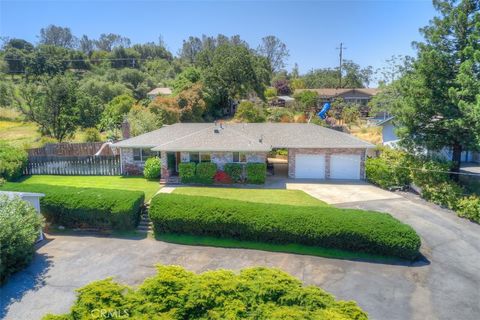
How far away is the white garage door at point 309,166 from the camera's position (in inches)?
995

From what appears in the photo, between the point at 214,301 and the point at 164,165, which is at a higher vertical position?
the point at 164,165

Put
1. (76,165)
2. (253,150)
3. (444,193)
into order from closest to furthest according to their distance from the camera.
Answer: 1. (444,193)
2. (253,150)
3. (76,165)

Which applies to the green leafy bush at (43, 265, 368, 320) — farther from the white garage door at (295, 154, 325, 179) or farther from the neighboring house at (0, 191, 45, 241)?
the white garage door at (295, 154, 325, 179)

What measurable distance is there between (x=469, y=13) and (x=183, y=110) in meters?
30.1

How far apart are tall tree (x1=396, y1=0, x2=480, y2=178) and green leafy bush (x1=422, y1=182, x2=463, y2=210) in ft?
8.67

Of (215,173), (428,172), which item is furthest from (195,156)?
(428,172)

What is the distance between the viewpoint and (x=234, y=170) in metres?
23.6

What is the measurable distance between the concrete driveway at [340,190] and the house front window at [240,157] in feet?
11.2

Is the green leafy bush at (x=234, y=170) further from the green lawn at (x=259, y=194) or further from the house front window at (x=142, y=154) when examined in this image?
the house front window at (x=142, y=154)

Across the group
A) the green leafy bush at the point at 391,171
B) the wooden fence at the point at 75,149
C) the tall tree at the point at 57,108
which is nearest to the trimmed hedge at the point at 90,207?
the wooden fence at the point at 75,149

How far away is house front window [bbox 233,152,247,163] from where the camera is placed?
2403 cm

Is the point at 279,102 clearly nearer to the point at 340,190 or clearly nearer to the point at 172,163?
the point at 172,163

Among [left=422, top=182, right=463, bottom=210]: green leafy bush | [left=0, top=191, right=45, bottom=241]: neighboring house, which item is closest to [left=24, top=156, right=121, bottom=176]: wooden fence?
[left=0, top=191, right=45, bottom=241]: neighboring house

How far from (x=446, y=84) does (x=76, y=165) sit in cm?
2546
